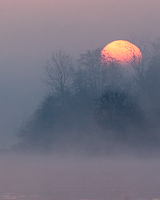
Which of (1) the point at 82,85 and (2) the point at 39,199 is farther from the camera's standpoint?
(1) the point at 82,85

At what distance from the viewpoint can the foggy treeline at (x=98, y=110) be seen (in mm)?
38375

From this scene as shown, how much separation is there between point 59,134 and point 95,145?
26.0 ft

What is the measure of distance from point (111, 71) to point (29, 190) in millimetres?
30028

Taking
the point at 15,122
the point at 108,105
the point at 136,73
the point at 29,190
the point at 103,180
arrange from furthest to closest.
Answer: the point at 15,122, the point at 136,73, the point at 108,105, the point at 103,180, the point at 29,190

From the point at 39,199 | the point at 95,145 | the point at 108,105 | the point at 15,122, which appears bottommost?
the point at 39,199

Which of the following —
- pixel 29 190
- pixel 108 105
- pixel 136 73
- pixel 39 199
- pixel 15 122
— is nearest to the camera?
pixel 39 199

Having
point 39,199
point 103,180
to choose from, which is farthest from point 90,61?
point 39,199

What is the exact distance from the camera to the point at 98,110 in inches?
1532

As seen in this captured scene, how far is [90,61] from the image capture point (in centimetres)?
4741

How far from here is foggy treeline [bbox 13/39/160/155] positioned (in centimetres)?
3838

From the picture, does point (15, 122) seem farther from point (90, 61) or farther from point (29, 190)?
point (29, 190)

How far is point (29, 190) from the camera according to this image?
17641mm

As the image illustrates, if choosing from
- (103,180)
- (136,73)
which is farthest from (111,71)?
(103,180)

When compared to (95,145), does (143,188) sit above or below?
below
